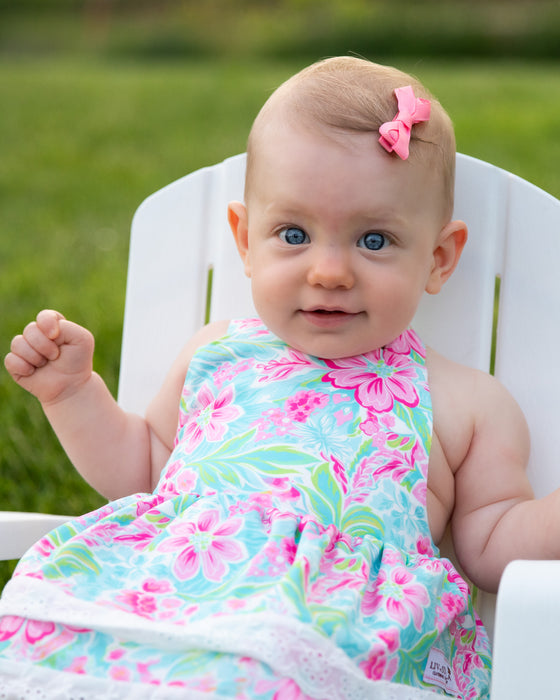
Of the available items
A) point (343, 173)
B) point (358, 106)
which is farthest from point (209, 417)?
point (358, 106)

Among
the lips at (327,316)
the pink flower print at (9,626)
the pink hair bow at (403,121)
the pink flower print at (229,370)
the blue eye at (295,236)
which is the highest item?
the pink hair bow at (403,121)

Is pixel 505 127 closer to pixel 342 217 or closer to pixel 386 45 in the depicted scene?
pixel 342 217

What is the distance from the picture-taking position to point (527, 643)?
3.71 feet

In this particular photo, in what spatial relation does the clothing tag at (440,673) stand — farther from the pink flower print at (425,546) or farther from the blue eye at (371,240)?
the blue eye at (371,240)

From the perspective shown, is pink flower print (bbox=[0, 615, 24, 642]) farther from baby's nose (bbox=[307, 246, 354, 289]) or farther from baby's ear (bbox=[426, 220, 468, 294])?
baby's ear (bbox=[426, 220, 468, 294])

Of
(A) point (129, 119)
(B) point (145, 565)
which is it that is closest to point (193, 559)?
(B) point (145, 565)

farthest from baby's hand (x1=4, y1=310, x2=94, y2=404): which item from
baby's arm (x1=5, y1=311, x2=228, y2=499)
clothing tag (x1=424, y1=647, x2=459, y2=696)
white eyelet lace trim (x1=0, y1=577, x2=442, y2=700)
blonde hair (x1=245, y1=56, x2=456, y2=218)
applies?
clothing tag (x1=424, y1=647, x2=459, y2=696)

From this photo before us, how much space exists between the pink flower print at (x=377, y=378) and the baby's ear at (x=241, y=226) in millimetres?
256

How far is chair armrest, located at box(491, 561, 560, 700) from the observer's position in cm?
113

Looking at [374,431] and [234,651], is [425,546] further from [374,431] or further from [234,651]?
[234,651]

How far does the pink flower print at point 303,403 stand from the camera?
169 centimetres

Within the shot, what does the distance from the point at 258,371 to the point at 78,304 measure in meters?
2.30

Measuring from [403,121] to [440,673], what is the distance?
2.86 feet

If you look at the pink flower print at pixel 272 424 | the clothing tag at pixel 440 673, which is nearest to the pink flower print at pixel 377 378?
the pink flower print at pixel 272 424
